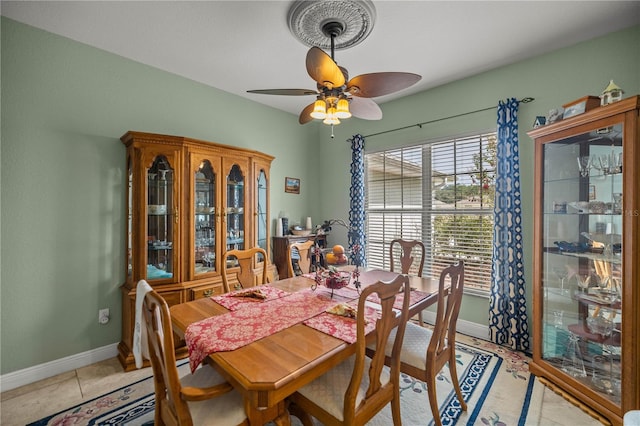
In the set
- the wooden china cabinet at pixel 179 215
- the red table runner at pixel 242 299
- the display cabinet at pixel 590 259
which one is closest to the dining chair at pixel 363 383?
the red table runner at pixel 242 299

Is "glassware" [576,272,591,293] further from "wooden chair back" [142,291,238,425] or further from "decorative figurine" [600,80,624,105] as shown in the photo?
"wooden chair back" [142,291,238,425]

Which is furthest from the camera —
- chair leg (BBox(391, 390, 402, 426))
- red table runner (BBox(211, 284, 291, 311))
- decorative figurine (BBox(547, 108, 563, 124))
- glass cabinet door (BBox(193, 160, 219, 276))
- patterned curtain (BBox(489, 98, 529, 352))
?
glass cabinet door (BBox(193, 160, 219, 276))

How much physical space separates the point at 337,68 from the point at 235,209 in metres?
1.95

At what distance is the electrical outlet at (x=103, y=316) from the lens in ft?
8.42

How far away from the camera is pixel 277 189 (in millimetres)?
4043

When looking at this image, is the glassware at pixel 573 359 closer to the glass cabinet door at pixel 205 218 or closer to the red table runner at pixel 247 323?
the red table runner at pixel 247 323

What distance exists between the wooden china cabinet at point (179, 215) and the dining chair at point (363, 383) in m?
1.73

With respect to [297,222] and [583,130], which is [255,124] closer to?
[297,222]

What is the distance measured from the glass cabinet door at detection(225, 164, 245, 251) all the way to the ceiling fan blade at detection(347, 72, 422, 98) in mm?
1685

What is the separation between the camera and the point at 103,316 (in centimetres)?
258

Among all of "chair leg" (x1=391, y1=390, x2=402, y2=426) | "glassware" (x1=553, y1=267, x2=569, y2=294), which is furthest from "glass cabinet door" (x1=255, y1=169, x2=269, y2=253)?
"glassware" (x1=553, y1=267, x2=569, y2=294)

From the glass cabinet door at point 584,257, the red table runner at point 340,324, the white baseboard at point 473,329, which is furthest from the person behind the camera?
the white baseboard at point 473,329

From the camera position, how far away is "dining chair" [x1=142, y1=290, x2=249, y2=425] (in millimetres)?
1119

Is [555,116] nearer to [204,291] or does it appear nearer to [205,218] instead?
[205,218]
